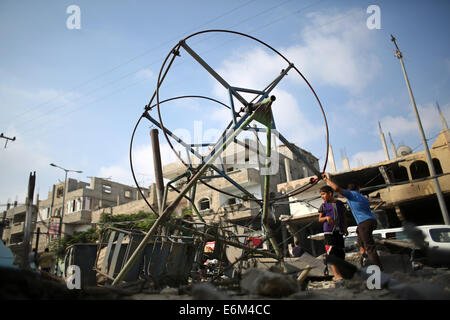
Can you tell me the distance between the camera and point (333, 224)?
4.84 m

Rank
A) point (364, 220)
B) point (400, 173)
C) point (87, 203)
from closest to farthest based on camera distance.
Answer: point (364, 220) → point (400, 173) → point (87, 203)

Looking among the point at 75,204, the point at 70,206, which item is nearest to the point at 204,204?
the point at 75,204

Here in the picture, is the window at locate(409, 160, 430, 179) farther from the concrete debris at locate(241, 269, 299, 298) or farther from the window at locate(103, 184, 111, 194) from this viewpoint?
the window at locate(103, 184, 111, 194)

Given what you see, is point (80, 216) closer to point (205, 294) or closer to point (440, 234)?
point (440, 234)

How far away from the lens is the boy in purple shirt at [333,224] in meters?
4.80

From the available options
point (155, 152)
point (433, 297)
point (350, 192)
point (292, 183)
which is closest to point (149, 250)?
point (155, 152)

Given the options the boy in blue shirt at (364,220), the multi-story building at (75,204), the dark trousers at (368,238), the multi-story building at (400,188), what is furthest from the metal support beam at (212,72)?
the multi-story building at (75,204)

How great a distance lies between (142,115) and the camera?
594 cm
